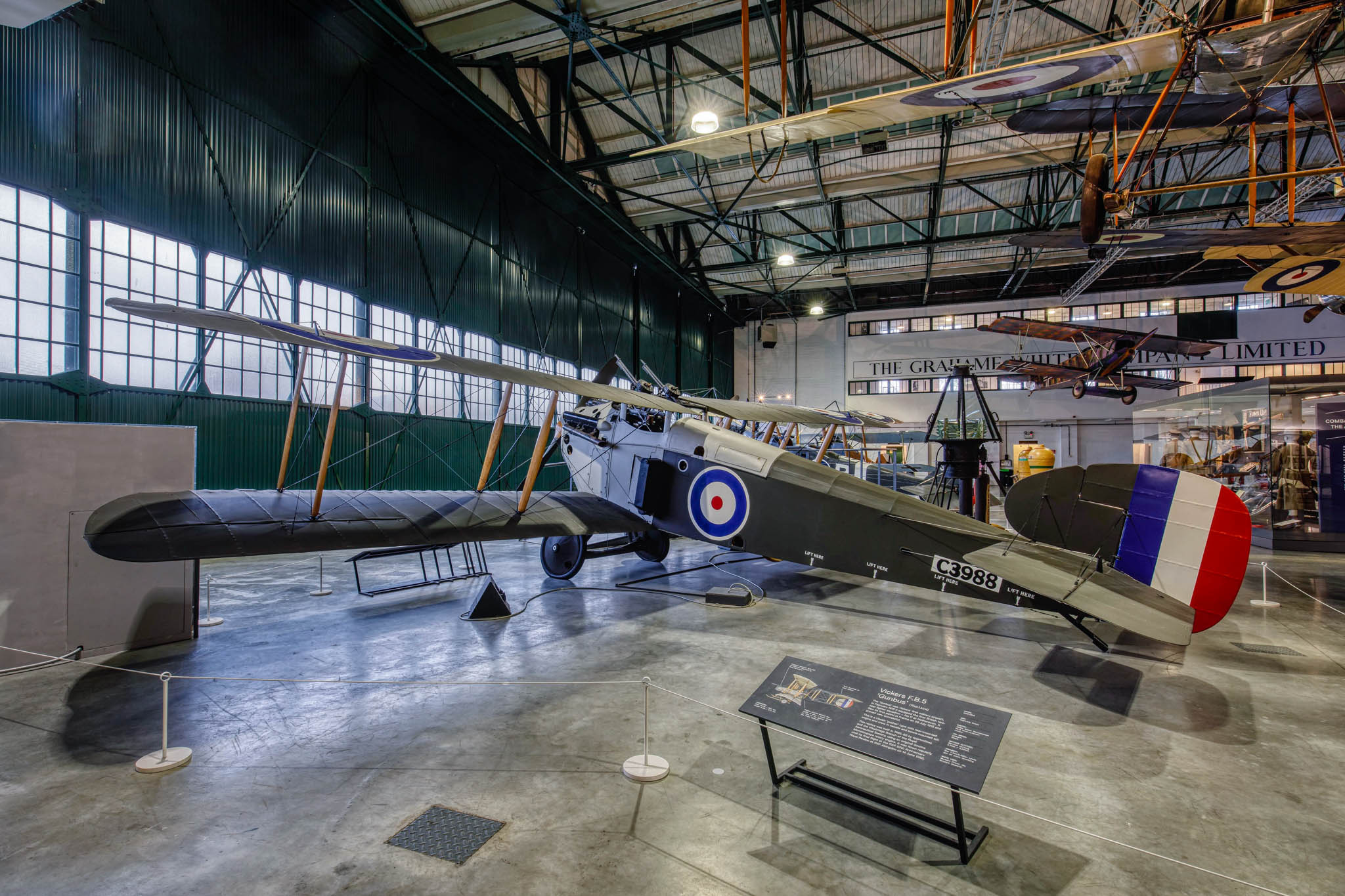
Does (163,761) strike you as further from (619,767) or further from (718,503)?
(718,503)

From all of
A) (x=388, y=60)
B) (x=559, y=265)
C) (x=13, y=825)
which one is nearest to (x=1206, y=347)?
(x=559, y=265)

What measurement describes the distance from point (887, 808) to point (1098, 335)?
22306mm

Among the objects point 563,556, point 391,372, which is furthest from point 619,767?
point 391,372

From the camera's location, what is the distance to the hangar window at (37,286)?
8.11 meters

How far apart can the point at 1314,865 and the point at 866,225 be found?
22448mm

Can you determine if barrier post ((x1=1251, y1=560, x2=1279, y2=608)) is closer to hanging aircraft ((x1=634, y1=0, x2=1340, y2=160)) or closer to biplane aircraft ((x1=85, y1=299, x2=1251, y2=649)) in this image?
biplane aircraft ((x1=85, y1=299, x2=1251, y2=649))

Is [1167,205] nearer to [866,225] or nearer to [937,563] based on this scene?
[866,225]

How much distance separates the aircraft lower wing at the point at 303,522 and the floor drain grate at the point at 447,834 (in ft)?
9.32

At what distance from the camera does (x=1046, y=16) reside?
13195mm

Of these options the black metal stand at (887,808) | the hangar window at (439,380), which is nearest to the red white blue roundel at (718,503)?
the black metal stand at (887,808)

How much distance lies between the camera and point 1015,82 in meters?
7.53

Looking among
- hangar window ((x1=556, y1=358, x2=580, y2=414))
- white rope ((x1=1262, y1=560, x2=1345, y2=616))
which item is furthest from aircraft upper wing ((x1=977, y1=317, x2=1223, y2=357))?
hangar window ((x1=556, y1=358, x2=580, y2=414))

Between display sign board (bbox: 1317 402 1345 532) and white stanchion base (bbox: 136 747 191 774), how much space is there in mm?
19442

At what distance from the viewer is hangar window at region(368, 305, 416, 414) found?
1345cm
